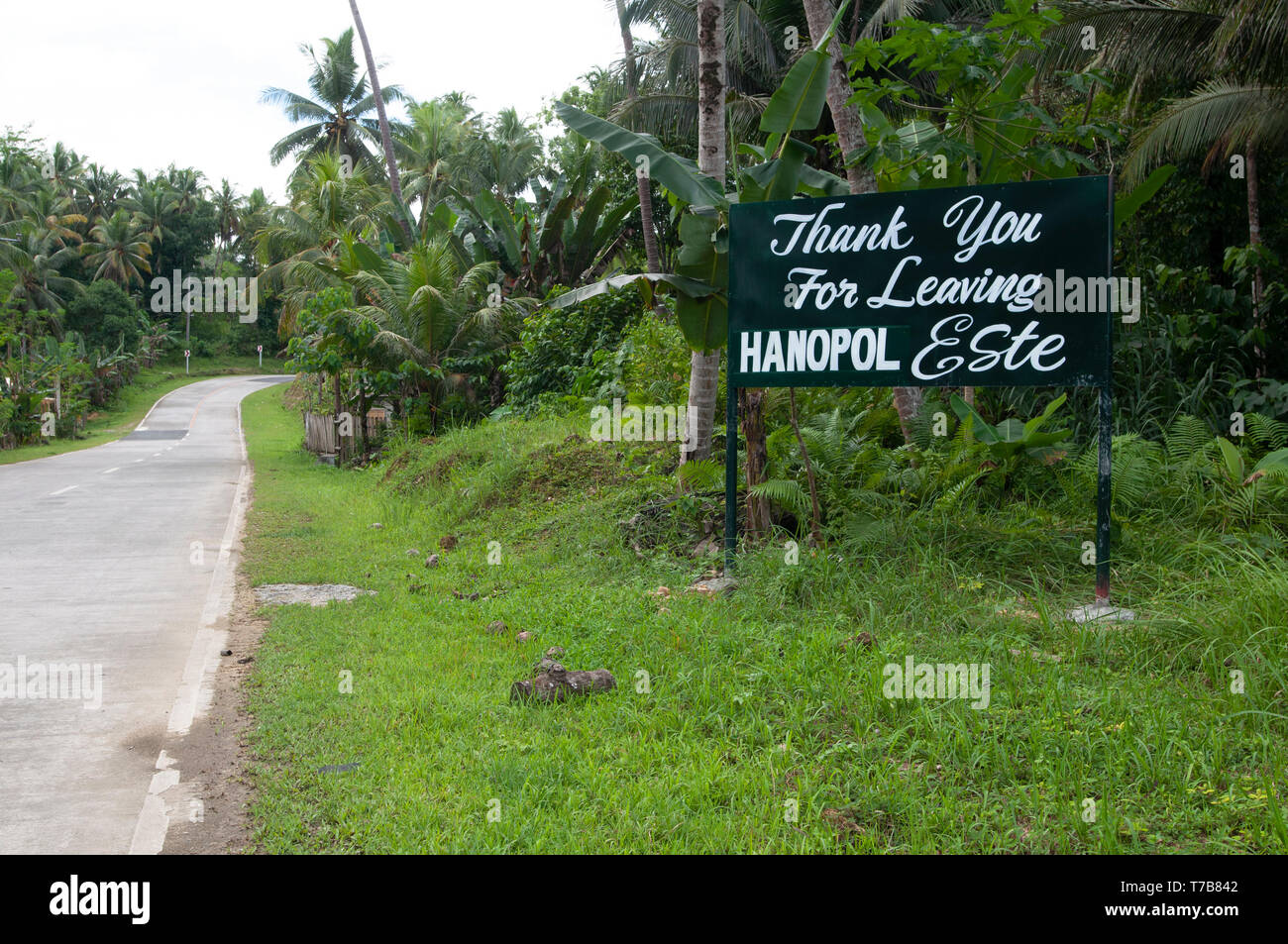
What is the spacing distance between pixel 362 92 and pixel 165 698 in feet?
153

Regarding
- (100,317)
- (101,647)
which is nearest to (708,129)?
(101,647)

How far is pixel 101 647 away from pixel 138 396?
4717cm

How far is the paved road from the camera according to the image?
450 cm

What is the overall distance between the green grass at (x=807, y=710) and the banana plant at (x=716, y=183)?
207 cm

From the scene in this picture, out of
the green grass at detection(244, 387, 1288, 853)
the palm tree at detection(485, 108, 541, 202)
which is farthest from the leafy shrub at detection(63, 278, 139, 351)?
the green grass at detection(244, 387, 1288, 853)

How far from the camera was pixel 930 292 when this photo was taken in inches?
270

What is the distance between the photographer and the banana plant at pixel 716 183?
7.53 m

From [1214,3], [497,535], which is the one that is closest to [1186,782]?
[497,535]

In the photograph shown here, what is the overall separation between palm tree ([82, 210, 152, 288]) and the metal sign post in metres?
63.6

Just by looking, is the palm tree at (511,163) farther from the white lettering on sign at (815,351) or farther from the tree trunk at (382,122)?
the white lettering on sign at (815,351)

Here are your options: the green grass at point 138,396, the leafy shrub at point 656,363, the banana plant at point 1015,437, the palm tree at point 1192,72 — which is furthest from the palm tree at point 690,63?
the green grass at point 138,396

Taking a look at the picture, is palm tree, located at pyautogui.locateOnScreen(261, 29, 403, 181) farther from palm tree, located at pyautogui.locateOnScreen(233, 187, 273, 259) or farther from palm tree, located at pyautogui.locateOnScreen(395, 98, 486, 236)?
palm tree, located at pyautogui.locateOnScreen(233, 187, 273, 259)

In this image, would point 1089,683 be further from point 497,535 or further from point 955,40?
point 497,535
